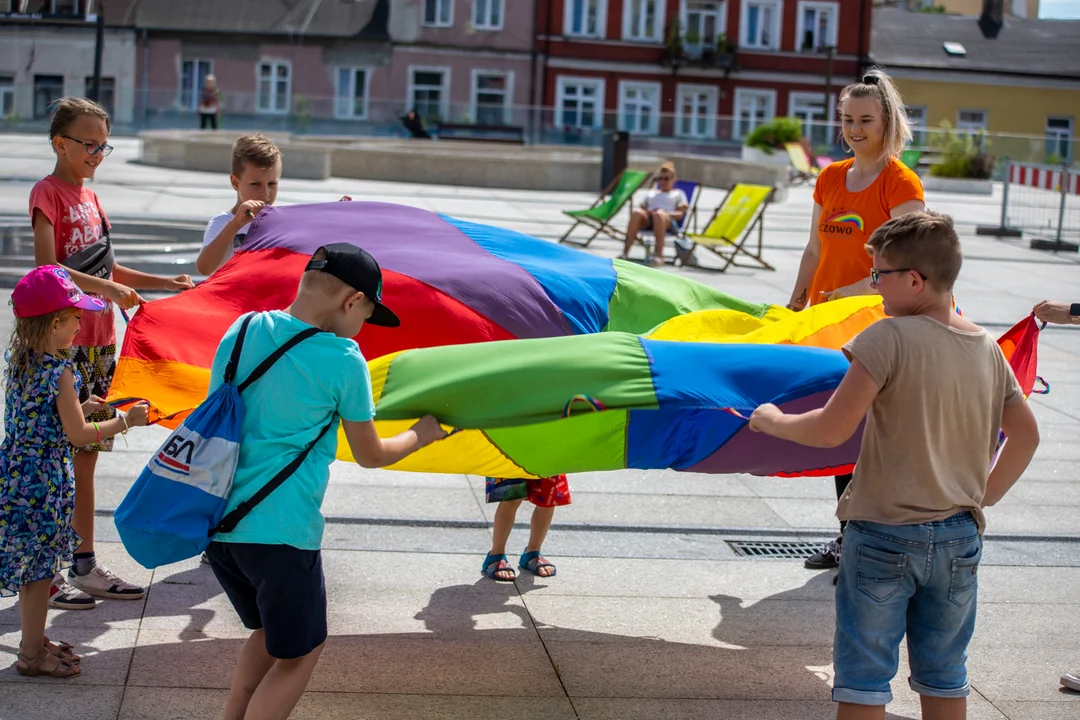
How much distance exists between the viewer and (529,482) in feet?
17.1

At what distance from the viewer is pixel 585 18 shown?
5316 centimetres

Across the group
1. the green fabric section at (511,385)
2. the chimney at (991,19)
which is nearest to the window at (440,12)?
the chimney at (991,19)

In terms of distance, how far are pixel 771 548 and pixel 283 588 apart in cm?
322

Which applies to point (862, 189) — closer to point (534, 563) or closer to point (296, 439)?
point (534, 563)

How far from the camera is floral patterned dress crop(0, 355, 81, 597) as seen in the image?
4.11 metres

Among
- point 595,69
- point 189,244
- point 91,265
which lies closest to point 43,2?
point 595,69

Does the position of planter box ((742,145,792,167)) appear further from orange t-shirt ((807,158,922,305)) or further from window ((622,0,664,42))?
orange t-shirt ((807,158,922,305))

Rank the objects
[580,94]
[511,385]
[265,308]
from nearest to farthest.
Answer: [511,385], [265,308], [580,94]

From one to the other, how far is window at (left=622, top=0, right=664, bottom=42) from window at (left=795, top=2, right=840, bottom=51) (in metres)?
6.07

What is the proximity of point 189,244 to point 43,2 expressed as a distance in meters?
39.2

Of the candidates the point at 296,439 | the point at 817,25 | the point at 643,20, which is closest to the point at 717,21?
the point at 643,20

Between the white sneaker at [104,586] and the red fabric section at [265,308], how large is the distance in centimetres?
103

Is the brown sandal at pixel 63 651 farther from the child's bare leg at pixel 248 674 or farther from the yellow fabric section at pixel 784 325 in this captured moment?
the yellow fabric section at pixel 784 325

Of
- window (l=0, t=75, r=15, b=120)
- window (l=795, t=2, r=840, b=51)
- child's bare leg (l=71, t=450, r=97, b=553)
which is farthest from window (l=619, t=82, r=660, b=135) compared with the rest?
child's bare leg (l=71, t=450, r=97, b=553)
